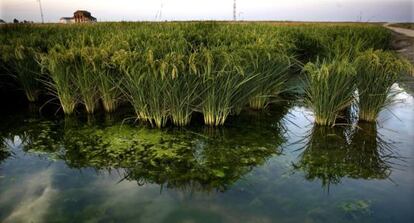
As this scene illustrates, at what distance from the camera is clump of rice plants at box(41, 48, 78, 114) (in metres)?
6.01

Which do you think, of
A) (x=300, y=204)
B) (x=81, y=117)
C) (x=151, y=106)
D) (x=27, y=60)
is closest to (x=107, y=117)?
(x=81, y=117)

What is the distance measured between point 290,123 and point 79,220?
401 centimetres

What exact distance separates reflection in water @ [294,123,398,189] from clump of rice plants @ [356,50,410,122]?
44 centimetres

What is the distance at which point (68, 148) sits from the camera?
203 inches

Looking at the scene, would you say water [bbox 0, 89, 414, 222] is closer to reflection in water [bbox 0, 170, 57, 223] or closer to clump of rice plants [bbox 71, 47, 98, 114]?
reflection in water [bbox 0, 170, 57, 223]

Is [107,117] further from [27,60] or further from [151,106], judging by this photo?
[27,60]

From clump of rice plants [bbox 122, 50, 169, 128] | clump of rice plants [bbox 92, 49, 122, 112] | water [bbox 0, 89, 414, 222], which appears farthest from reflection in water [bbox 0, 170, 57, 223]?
clump of rice plants [bbox 92, 49, 122, 112]

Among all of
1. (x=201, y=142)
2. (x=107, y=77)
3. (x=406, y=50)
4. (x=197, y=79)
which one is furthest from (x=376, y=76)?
(x=406, y=50)

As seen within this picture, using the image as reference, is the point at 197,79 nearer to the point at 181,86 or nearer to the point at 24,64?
the point at 181,86

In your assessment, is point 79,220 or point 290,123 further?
point 290,123

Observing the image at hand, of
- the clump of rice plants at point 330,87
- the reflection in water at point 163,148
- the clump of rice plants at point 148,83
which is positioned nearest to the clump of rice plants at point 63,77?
the reflection in water at point 163,148

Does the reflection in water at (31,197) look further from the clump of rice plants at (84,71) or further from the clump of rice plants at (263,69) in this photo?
the clump of rice plants at (263,69)

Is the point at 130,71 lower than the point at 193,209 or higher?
higher

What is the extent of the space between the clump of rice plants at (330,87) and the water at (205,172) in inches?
11.0
